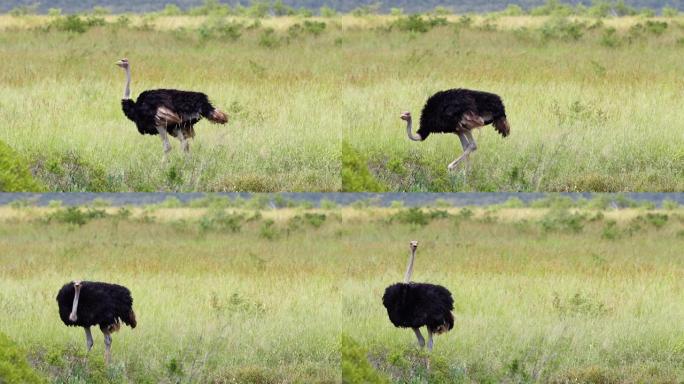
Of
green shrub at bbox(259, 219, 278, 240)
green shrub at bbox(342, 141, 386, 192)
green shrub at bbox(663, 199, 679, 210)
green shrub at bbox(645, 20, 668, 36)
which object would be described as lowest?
green shrub at bbox(259, 219, 278, 240)

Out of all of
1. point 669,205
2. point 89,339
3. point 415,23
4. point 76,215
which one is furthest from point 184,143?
point 669,205

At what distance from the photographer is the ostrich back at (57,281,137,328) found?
630 inches

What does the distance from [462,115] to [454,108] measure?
137mm

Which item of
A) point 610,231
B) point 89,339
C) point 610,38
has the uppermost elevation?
point 610,38

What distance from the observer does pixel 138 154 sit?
17.1 meters

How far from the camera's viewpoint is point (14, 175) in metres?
17.4

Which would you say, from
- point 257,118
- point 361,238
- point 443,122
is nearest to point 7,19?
point 361,238

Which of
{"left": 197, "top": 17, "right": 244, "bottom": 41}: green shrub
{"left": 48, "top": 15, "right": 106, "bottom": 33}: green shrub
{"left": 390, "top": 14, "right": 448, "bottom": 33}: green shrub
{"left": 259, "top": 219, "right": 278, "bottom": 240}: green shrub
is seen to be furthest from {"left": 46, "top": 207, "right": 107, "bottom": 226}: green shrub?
{"left": 390, "top": 14, "right": 448, "bottom": 33}: green shrub

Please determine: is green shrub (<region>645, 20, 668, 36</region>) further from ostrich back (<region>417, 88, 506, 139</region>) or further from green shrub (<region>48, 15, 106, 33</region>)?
ostrich back (<region>417, 88, 506, 139</region>)

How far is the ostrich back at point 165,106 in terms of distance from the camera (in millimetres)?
16578

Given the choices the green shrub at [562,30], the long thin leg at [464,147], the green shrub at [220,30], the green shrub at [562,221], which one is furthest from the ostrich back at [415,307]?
the green shrub at [562,221]

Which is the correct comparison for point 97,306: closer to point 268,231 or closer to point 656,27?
point 268,231

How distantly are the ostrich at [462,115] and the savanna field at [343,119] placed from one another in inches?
15.2

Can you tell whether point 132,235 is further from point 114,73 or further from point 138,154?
point 138,154
